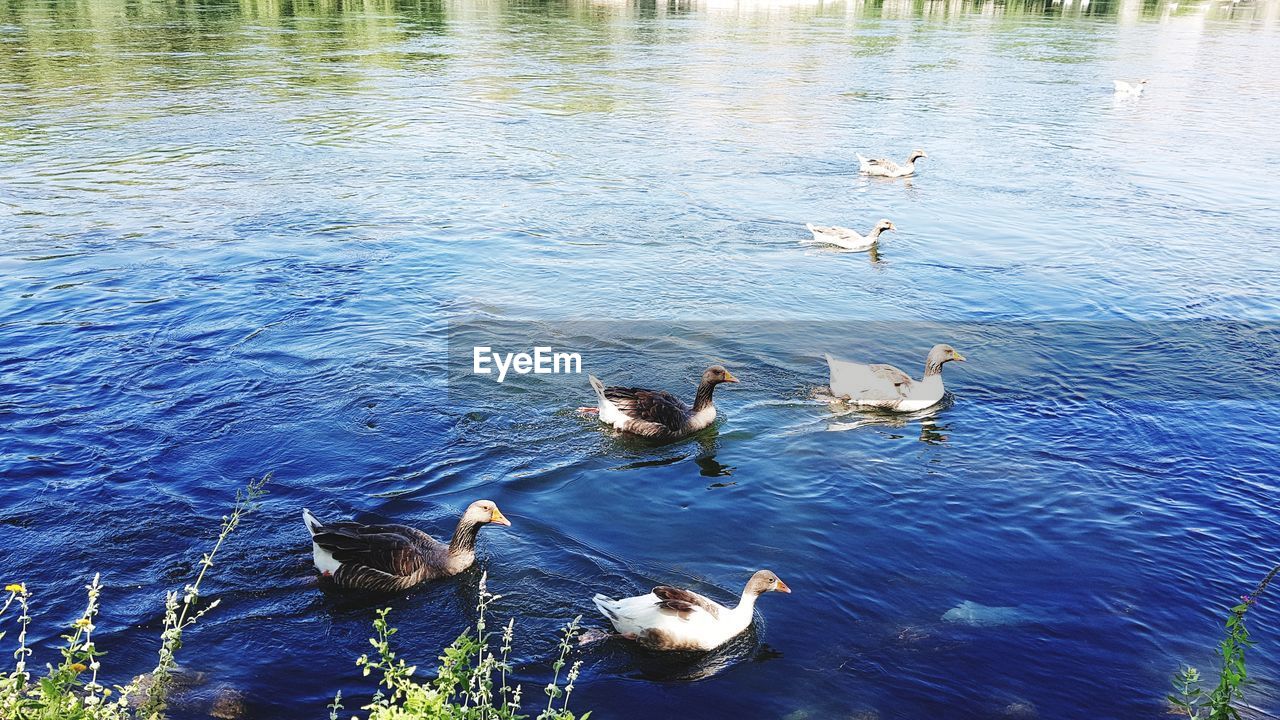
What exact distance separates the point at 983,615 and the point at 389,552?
5100 mm

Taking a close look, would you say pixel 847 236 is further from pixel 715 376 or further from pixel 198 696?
pixel 198 696

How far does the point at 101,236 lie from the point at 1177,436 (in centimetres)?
1777

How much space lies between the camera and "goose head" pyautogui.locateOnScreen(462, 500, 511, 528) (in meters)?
9.06

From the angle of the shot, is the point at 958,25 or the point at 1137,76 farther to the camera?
the point at 958,25

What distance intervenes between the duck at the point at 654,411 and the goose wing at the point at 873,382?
5.37 ft

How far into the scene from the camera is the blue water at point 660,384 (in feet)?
27.5

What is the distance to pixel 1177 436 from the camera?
39.3 feet

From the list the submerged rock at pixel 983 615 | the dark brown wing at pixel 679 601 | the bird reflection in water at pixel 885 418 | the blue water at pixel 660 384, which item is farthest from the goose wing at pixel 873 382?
the dark brown wing at pixel 679 601

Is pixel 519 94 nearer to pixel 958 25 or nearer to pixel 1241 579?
pixel 1241 579

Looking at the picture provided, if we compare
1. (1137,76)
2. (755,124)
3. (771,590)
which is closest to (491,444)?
(771,590)

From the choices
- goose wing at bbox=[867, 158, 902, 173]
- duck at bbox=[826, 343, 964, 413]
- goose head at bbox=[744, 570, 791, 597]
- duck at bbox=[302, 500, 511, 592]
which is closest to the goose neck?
duck at bbox=[826, 343, 964, 413]

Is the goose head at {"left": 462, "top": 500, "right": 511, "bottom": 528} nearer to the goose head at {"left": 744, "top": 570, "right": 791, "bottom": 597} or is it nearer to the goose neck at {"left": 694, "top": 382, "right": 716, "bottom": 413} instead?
the goose head at {"left": 744, "top": 570, "right": 791, "bottom": 597}

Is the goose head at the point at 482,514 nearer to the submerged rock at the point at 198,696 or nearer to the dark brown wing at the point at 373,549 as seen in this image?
the dark brown wing at the point at 373,549

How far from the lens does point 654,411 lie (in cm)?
1169
